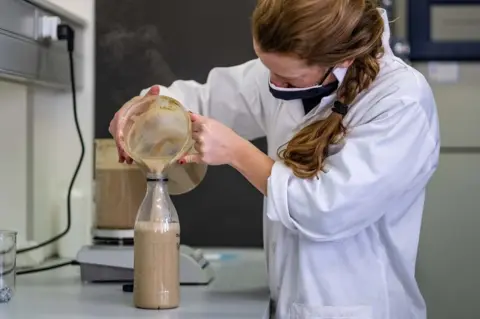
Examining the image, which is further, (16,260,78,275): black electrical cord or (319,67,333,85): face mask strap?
(16,260,78,275): black electrical cord

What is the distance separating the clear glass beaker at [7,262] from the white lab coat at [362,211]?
492 millimetres

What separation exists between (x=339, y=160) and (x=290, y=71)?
0.18 m

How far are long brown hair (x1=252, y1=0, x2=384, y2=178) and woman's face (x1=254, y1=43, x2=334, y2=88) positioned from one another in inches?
0.6

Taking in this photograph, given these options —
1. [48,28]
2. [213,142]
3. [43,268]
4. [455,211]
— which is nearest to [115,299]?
[213,142]

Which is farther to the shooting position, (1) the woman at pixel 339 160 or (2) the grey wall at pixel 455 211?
(2) the grey wall at pixel 455 211

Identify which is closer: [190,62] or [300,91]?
[300,91]

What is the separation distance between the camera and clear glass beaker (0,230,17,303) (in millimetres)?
1492

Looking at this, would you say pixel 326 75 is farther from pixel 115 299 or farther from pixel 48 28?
pixel 48 28

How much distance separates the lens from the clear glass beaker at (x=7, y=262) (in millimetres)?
1492

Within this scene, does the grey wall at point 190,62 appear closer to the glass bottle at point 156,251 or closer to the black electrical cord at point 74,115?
the black electrical cord at point 74,115

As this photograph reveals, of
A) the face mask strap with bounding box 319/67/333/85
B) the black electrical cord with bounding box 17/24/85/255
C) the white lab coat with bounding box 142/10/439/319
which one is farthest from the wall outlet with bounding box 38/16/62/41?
the face mask strap with bounding box 319/67/333/85

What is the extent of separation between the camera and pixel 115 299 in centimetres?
151

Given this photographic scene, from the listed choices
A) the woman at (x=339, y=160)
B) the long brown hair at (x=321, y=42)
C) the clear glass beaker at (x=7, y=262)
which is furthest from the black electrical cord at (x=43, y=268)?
the long brown hair at (x=321, y=42)

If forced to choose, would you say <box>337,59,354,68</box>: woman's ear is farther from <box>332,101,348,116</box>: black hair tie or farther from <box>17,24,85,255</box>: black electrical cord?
<box>17,24,85,255</box>: black electrical cord
